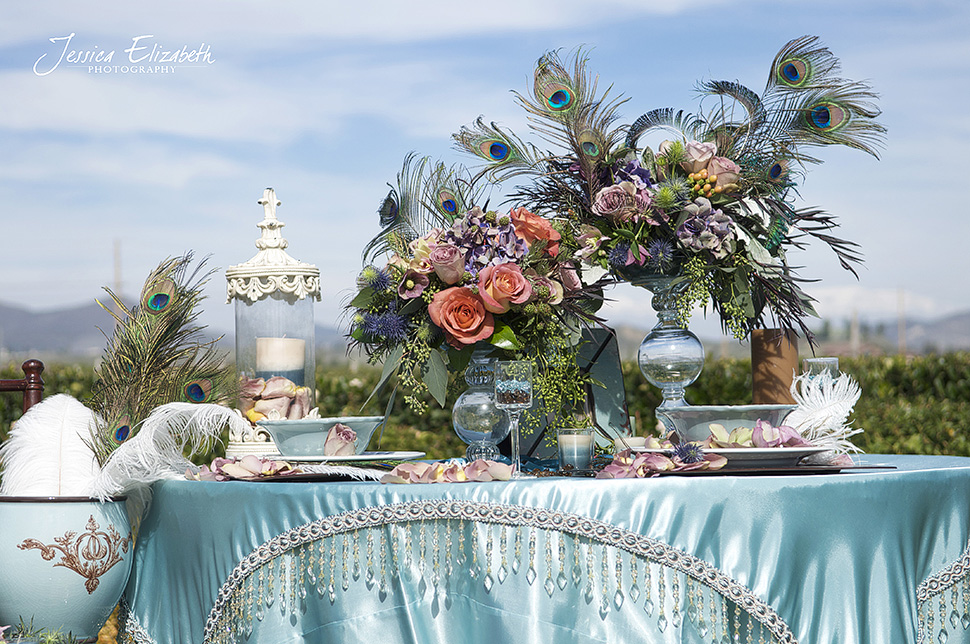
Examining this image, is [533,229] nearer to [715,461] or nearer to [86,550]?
[715,461]

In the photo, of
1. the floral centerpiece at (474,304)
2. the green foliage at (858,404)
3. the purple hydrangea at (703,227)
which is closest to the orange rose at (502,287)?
the floral centerpiece at (474,304)

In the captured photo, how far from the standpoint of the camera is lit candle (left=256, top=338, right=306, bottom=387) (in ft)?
9.36

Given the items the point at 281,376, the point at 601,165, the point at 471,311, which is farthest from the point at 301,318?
the point at 601,165

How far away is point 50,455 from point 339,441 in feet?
2.73

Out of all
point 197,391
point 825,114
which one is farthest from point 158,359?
point 825,114

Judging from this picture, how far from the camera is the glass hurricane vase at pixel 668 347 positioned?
259cm

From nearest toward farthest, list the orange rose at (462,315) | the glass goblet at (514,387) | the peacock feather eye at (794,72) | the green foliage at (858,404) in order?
the glass goblet at (514,387) < the orange rose at (462,315) < the peacock feather eye at (794,72) < the green foliage at (858,404)

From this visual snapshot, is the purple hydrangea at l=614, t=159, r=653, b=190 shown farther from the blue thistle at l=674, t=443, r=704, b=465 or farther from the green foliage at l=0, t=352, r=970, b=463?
the green foliage at l=0, t=352, r=970, b=463

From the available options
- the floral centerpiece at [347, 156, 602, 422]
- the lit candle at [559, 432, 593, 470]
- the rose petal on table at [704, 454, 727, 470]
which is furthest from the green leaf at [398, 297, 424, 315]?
the rose petal on table at [704, 454, 727, 470]

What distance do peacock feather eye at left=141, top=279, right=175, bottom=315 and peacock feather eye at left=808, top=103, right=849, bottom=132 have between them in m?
2.05

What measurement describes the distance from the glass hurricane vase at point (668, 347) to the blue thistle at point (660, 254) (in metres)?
0.06

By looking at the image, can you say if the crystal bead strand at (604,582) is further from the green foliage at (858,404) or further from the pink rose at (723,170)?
the green foliage at (858,404)

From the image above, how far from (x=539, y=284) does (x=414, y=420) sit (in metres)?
5.16

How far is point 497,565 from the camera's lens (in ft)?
6.50
